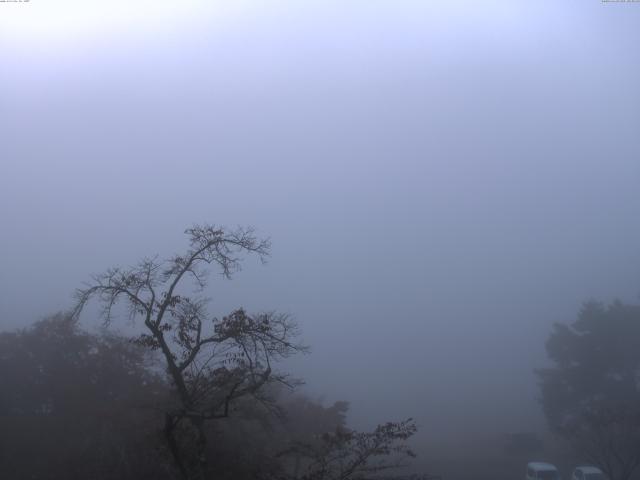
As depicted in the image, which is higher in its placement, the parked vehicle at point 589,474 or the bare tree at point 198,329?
the bare tree at point 198,329

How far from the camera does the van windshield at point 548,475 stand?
27109mm

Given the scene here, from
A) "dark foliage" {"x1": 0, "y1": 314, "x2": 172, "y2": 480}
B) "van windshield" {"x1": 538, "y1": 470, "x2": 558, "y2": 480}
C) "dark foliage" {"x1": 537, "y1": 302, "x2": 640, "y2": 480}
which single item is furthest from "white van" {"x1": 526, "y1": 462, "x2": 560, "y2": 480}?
"dark foliage" {"x1": 0, "y1": 314, "x2": 172, "y2": 480}

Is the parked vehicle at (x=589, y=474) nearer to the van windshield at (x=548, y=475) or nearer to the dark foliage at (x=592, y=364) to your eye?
the van windshield at (x=548, y=475)

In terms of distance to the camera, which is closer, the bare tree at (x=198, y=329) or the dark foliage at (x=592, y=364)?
the bare tree at (x=198, y=329)

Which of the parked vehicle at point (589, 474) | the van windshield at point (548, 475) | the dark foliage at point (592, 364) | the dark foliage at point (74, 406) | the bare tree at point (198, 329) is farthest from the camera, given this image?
the dark foliage at point (592, 364)

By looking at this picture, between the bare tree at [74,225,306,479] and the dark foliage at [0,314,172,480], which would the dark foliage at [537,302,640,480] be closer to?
the dark foliage at [0,314,172,480]

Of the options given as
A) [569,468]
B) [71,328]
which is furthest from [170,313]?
[569,468]

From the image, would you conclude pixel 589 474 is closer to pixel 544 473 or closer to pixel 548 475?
pixel 548 475

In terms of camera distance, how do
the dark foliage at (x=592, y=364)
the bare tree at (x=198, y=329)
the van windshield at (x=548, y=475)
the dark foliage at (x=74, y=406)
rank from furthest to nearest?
the dark foliage at (x=592, y=364) < the van windshield at (x=548, y=475) < the dark foliage at (x=74, y=406) < the bare tree at (x=198, y=329)

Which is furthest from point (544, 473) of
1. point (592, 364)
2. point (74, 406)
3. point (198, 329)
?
point (198, 329)

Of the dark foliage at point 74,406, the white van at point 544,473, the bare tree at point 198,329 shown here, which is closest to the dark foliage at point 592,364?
the white van at point 544,473

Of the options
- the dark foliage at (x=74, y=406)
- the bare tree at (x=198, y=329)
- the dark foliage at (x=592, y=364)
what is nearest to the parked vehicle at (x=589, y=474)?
the dark foliage at (x=592, y=364)

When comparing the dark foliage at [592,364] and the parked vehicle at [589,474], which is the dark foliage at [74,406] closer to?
the parked vehicle at [589,474]

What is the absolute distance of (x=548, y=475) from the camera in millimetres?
27203
